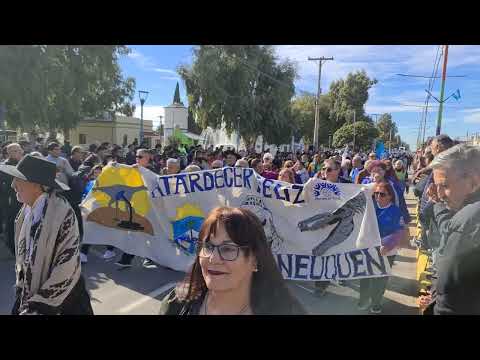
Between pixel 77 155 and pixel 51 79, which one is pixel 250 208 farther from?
pixel 51 79

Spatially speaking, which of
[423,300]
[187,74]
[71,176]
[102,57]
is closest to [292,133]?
[187,74]

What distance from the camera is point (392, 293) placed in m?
5.23

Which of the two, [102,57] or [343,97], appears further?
[343,97]

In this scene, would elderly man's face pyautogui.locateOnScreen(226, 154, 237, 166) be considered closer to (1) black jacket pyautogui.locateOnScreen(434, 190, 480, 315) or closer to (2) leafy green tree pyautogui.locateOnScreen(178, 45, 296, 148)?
(1) black jacket pyautogui.locateOnScreen(434, 190, 480, 315)

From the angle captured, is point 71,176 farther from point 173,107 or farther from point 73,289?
point 173,107

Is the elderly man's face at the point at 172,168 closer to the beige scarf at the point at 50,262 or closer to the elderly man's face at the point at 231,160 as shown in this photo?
the elderly man's face at the point at 231,160

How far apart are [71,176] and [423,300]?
5.15m

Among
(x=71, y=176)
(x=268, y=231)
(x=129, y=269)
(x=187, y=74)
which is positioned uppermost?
(x=187, y=74)

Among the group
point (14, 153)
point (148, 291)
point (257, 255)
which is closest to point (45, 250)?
point (257, 255)

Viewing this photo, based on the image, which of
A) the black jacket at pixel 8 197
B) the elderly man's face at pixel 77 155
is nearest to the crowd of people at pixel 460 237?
the black jacket at pixel 8 197

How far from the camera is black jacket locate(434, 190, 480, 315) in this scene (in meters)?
1.87

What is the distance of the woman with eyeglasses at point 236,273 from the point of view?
177cm

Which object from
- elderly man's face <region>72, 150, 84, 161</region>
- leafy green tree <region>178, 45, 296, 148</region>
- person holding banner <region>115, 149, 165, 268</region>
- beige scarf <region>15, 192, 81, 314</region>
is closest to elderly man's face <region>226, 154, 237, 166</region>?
person holding banner <region>115, 149, 165, 268</region>

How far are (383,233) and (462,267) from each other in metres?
2.74
